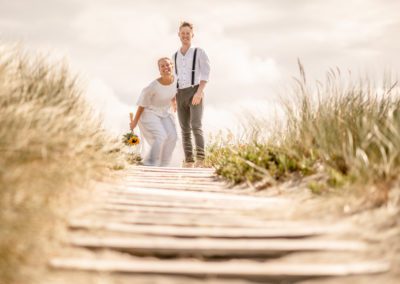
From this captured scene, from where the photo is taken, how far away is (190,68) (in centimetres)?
865

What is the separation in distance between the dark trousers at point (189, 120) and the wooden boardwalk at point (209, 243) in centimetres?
411

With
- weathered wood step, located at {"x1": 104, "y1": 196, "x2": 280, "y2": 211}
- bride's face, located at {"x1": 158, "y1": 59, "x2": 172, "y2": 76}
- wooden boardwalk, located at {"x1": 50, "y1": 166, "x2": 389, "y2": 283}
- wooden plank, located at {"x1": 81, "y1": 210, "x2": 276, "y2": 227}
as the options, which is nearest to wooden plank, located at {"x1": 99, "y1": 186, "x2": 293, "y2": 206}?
wooden boardwalk, located at {"x1": 50, "y1": 166, "x2": 389, "y2": 283}

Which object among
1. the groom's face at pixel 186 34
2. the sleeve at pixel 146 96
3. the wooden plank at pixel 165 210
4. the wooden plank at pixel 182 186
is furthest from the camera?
the groom's face at pixel 186 34

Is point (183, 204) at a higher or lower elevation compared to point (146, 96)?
lower

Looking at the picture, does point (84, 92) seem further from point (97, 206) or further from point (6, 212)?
point (6, 212)

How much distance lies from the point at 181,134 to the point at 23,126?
5.09m

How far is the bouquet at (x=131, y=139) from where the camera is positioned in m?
9.38

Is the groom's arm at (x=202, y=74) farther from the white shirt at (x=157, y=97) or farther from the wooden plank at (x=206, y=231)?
the wooden plank at (x=206, y=231)

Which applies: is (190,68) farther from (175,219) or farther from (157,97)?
(175,219)

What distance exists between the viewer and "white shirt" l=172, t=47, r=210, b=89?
28.2 ft

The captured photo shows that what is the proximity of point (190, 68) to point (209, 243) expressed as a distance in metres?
5.49

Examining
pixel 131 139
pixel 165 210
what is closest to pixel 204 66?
pixel 131 139

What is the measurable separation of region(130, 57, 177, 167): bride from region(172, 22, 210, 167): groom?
0.29 metres

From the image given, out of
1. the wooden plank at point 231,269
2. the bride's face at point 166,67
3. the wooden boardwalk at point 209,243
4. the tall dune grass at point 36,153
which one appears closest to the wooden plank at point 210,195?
the wooden boardwalk at point 209,243
